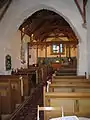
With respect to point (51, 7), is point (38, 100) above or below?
below

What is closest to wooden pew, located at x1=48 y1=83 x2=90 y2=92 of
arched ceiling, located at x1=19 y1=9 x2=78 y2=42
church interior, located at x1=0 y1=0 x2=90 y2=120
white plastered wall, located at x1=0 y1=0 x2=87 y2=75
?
church interior, located at x1=0 y1=0 x2=90 y2=120

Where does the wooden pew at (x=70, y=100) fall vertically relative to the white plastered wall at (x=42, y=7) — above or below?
below

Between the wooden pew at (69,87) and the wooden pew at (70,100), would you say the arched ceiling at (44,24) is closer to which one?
the wooden pew at (69,87)

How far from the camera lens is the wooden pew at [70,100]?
463 cm

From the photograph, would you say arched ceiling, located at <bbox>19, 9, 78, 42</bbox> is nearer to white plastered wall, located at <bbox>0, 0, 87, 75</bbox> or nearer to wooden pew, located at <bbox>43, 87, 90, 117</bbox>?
white plastered wall, located at <bbox>0, 0, 87, 75</bbox>

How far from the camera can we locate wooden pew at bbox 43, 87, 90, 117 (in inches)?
182

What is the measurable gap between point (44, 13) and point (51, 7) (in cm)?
404

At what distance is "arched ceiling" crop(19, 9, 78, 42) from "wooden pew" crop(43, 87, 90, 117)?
9.74 metres

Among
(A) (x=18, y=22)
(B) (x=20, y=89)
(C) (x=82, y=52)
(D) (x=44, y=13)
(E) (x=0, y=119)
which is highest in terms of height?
(D) (x=44, y=13)

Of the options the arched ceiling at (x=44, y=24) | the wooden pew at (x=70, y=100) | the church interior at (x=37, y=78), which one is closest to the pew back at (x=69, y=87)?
the church interior at (x=37, y=78)

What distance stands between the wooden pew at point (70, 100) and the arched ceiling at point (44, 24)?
9739 millimetres

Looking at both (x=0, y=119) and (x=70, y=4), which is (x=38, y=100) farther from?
(x=70, y=4)

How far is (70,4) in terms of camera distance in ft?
35.5

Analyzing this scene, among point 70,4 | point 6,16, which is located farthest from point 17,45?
point 70,4
